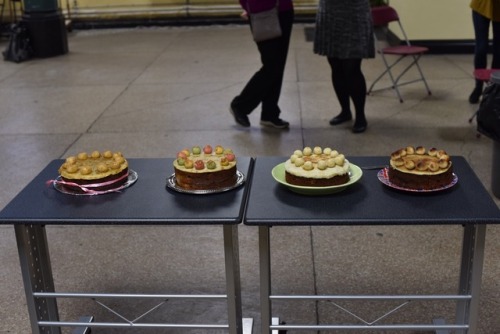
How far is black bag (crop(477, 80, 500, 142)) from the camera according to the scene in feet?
14.2

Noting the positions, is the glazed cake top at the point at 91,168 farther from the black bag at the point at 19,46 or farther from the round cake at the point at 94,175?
the black bag at the point at 19,46

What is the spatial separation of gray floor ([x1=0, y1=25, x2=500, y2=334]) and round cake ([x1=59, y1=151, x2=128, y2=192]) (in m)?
0.28

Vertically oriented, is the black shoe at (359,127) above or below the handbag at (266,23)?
below

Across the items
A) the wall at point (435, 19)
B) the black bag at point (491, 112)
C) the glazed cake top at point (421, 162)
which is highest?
the glazed cake top at point (421, 162)

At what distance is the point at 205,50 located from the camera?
1088 cm

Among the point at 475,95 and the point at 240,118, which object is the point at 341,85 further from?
the point at 475,95

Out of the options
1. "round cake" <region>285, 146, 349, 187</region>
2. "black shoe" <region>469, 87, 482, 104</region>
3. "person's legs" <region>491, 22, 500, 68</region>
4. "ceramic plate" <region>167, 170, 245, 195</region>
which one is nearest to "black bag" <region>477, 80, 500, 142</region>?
"round cake" <region>285, 146, 349, 187</region>

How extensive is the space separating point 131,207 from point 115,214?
0.28 feet

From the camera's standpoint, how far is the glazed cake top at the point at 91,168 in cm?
262

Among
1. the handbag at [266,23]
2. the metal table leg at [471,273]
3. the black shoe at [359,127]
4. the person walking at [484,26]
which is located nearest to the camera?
the metal table leg at [471,273]

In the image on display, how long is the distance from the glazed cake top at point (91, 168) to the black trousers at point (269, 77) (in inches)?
120

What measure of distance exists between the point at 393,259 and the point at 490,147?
2261 mm

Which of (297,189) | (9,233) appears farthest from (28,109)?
(297,189)

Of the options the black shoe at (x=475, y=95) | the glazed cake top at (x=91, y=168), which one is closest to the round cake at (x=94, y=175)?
the glazed cake top at (x=91, y=168)
